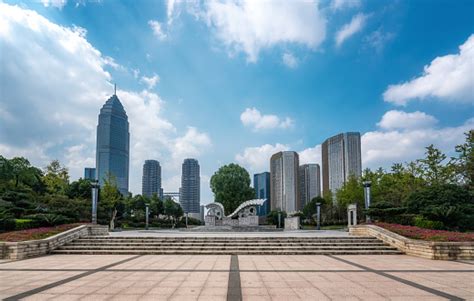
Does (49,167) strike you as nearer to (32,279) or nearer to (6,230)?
(6,230)

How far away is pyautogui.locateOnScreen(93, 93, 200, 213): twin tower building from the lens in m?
108

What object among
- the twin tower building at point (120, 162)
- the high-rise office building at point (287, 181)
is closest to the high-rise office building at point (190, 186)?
the twin tower building at point (120, 162)

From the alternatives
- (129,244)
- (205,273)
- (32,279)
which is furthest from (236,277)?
(129,244)

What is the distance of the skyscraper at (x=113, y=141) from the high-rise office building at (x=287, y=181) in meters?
49.7

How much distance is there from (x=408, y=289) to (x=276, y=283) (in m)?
2.45

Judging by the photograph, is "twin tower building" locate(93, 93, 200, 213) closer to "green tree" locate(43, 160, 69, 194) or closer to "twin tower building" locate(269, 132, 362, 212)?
"twin tower building" locate(269, 132, 362, 212)

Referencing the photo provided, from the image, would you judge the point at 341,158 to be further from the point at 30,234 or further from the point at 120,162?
the point at 120,162

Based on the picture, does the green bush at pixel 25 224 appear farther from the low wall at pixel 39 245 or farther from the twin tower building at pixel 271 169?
the twin tower building at pixel 271 169

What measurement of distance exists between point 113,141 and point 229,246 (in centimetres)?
10721

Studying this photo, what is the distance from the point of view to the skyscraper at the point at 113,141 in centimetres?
10788

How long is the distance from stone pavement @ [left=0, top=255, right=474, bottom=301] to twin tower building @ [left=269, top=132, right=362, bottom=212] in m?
55.7

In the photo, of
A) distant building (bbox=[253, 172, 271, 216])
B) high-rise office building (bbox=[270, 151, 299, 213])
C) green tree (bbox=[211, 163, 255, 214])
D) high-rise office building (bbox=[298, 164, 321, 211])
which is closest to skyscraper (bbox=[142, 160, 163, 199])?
distant building (bbox=[253, 172, 271, 216])

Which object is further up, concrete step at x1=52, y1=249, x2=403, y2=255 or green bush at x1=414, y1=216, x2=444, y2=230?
green bush at x1=414, y1=216, x2=444, y2=230

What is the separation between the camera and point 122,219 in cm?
3984
